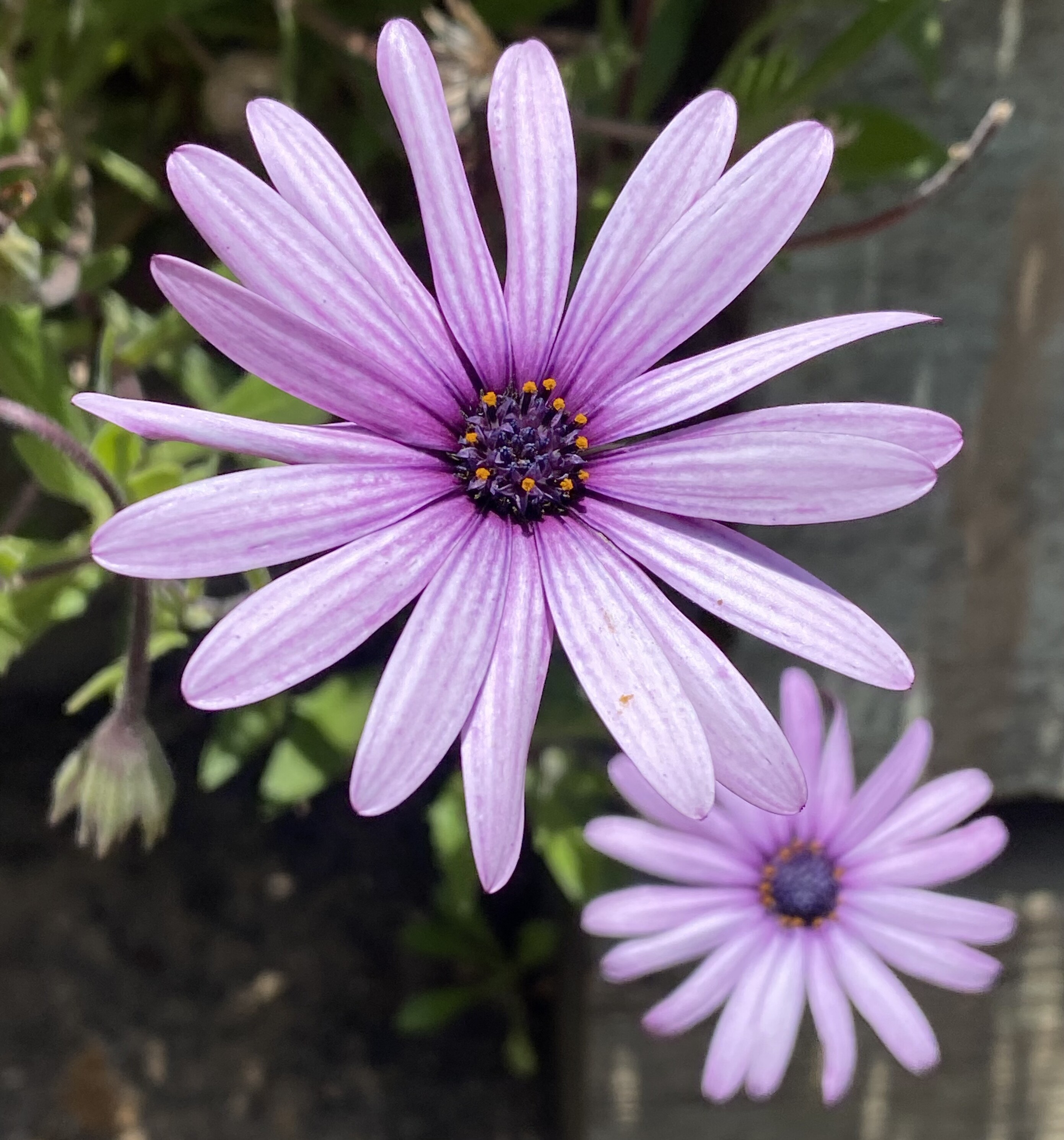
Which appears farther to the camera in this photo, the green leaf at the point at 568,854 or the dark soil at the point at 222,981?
the dark soil at the point at 222,981

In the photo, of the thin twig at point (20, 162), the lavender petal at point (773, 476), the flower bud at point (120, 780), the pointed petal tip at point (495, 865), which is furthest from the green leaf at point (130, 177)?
the pointed petal tip at point (495, 865)

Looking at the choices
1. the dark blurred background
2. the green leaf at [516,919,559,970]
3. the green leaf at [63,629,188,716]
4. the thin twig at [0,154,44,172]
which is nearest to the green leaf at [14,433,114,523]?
the dark blurred background

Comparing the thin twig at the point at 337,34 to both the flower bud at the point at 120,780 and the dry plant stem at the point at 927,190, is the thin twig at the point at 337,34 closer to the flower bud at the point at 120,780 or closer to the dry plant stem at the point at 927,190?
the dry plant stem at the point at 927,190

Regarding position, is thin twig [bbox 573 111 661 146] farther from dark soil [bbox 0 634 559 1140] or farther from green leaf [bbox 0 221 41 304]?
dark soil [bbox 0 634 559 1140]

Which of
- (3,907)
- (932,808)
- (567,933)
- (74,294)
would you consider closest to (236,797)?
(3,907)

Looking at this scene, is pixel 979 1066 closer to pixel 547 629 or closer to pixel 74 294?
pixel 547 629

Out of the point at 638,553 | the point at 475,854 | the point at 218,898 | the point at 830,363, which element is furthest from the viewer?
the point at 218,898
